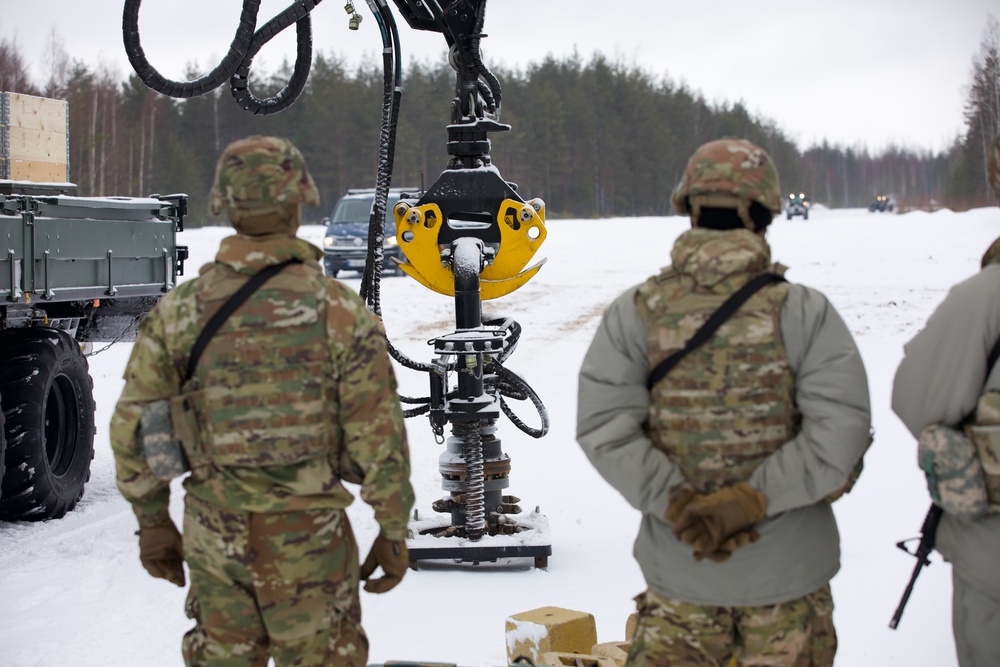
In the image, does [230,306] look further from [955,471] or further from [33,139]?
A: [33,139]

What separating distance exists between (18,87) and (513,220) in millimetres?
38194

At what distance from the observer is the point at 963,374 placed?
2932mm

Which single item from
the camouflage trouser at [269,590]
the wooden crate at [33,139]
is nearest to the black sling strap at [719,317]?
the camouflage trouser at [269,590]

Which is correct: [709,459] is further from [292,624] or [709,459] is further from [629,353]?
[292,624]

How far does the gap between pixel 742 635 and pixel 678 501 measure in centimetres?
41

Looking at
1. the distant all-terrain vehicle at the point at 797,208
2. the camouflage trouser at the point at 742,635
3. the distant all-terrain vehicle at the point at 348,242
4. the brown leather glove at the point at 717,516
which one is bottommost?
the camouflage trouser at the point at 742,635

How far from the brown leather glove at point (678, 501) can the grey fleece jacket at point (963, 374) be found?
670mm

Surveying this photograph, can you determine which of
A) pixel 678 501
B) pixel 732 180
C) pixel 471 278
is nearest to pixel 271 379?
pixel 678 501

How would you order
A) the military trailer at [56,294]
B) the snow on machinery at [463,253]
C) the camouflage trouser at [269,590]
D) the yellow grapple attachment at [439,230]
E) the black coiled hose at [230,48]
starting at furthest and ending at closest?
the military trailer at [56,294]
the yellow grapple attachment at [439,230]
the snow on machinery at [463,253]
the black coiled hose at [230,48]
the camouflage trouser at [269,590]

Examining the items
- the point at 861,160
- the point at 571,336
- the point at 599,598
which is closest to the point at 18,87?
the point at 571,336

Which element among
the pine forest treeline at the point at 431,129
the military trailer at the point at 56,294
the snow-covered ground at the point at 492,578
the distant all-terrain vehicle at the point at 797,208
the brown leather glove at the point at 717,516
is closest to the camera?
the brown leather glove at the point at 717,516

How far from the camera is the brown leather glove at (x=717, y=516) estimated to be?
2.84 metres

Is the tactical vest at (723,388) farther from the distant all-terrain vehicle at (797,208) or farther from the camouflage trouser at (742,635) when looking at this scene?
the distant all-terrain vehicle at (797,208)

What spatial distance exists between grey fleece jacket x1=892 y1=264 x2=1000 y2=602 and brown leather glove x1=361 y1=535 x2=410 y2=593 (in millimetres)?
1475
